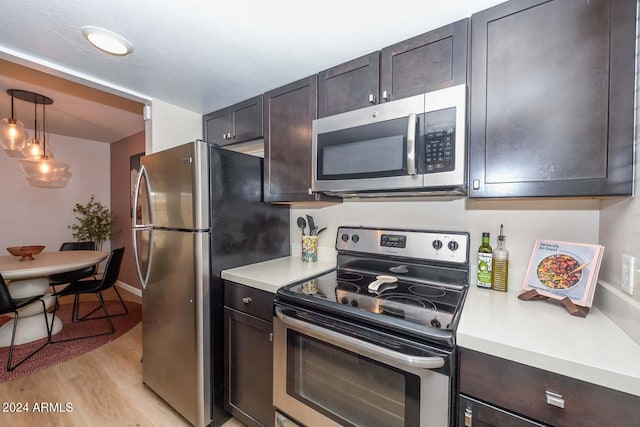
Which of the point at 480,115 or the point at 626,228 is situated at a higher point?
the point at 480,115

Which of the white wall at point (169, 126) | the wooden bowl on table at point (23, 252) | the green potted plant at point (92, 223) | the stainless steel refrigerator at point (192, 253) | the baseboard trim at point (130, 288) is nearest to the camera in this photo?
the stainless steel refrigerator at point (192, 253)

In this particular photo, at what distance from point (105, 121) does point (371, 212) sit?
3673mm

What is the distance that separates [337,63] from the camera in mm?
1566

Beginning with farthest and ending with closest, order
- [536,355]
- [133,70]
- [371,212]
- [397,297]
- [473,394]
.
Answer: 1. [371,212]
2. [133,70]
3. [397,297]
4. [473,394]
5. [536,355]

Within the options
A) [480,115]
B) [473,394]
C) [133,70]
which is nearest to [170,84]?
[133,70]

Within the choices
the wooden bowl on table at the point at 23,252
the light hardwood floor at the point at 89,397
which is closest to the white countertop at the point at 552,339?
the light hardwood floor at the point at 89,397

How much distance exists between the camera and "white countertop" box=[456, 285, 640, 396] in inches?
28.0

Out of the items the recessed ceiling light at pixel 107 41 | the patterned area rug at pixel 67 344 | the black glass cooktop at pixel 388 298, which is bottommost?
the patterned area rug at pixel 67 344

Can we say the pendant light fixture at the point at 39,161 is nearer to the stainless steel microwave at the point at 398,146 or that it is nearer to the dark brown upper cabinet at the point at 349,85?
the dark brown upper cabinet at the point at 349,85

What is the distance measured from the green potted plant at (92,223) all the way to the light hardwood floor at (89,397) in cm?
263

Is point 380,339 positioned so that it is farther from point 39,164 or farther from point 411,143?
point 39,164

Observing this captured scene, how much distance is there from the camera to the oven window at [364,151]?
4.21 ft

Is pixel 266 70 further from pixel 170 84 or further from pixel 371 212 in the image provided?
pixel 371 212

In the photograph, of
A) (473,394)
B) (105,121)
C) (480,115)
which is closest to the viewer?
(473,394)
